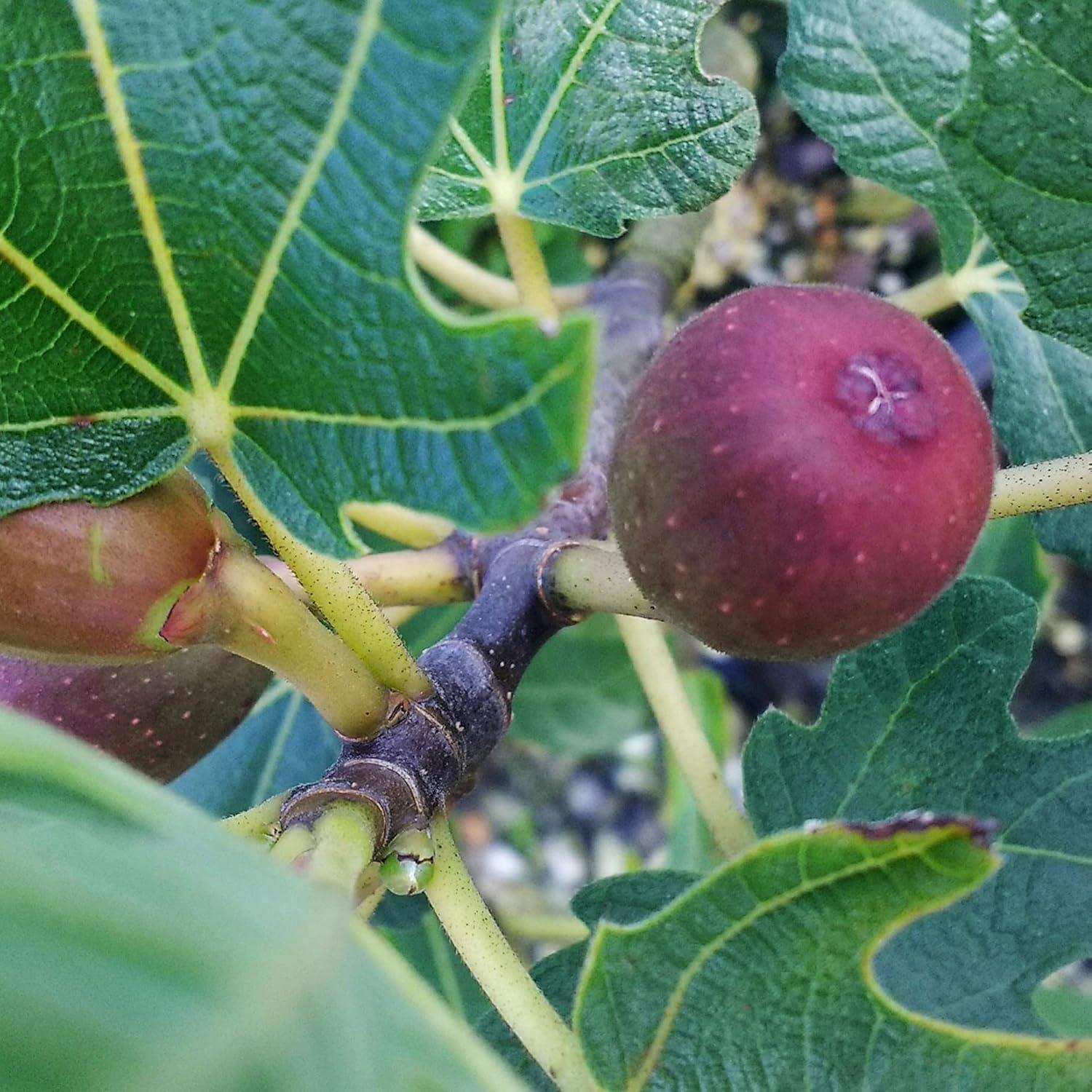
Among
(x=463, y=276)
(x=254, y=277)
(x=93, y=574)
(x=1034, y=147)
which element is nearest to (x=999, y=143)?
(x=1034, y=147)

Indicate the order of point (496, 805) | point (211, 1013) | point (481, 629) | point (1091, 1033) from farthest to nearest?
point (496, 805)
point (1091, 1033)
point (481, 629)
point (211, 1013)

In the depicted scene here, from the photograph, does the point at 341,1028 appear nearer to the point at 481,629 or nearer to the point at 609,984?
the point at 609,984

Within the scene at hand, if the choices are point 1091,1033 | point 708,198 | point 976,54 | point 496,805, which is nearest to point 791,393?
point 976,54

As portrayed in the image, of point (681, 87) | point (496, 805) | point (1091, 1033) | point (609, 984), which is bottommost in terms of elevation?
point (496, 805)

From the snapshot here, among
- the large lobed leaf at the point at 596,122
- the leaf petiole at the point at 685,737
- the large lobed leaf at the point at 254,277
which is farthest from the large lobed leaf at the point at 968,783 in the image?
the large lobed leaf at the point at 254,277

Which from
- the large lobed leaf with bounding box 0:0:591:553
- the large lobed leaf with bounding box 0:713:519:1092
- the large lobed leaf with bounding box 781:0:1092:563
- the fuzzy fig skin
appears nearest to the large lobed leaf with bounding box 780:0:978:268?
the large lobed leaf with bounding box 781:0:1092:563

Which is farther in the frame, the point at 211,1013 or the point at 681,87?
the point at 681,87
